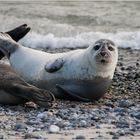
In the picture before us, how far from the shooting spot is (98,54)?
321 inches

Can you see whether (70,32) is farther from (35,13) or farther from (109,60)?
(109,60)

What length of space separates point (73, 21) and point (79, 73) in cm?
1067

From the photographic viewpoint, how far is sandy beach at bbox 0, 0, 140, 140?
6426 mm

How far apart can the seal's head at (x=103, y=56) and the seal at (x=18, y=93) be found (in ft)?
2.96

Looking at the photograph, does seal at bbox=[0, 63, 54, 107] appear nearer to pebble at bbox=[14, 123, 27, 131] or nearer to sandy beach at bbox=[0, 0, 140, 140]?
sandy beach at bbox=[0, 0, 140, 140]

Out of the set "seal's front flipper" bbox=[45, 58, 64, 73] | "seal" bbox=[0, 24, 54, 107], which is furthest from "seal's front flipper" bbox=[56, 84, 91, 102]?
"seal" bbox=[0, 24, 54, 107]

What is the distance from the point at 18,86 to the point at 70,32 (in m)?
9.60

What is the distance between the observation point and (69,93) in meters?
8.44

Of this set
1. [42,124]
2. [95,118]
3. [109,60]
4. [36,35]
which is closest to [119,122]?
[95,118]

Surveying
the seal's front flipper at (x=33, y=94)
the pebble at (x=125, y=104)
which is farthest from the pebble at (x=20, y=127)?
the pebble at (x=125, y=104)

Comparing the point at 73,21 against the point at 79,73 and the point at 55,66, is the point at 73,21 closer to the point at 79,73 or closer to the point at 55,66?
the point at 55,66

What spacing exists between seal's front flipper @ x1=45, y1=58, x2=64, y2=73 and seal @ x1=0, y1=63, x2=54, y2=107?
52 cm

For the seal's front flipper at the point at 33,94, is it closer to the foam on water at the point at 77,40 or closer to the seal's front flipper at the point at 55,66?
the seal's front flipper at the point at 55,66

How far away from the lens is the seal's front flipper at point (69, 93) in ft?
27.6
